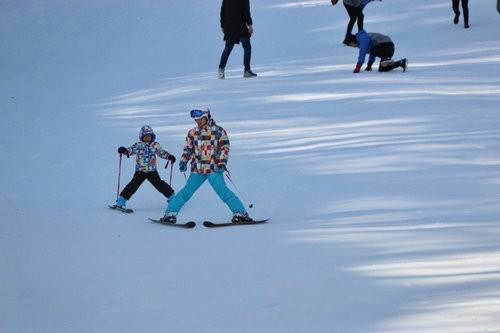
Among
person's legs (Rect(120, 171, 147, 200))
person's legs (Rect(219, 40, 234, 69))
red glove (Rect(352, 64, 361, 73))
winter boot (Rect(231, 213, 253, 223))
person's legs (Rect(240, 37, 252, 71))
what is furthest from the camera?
person's legs (Rect(219, 40, 234, 69))

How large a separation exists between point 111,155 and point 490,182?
5.50 meters

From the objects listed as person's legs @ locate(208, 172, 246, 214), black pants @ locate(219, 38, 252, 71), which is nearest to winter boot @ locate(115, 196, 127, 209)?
person's legs @ locate(208, 172, 246, 214)

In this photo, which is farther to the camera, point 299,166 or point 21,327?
point 299,166

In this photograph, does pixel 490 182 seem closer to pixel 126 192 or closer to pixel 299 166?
pixel 299 166

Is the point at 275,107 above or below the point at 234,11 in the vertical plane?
below

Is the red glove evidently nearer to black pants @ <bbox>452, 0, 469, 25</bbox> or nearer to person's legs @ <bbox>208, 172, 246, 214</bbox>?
black pants @ <bbox>452, 0, 469, 25</bbox>

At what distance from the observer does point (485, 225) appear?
30.6 feet

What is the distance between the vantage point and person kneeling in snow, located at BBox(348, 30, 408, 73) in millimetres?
18047

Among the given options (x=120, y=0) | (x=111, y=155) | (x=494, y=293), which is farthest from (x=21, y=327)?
(x=120, y=0)

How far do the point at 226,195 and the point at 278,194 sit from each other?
1.08m

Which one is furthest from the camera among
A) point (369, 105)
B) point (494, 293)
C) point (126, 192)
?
point (369, 105)

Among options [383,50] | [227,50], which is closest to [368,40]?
[383,50]

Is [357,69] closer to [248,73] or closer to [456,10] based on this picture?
[248,73]

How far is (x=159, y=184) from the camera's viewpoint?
476 inches
